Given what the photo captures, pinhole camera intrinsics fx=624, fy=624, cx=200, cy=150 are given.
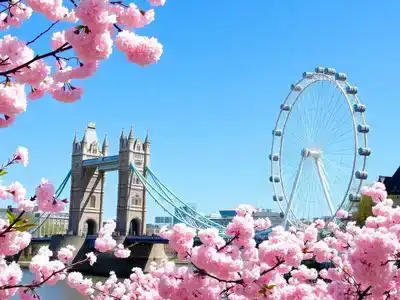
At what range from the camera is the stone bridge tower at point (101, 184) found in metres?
64.1

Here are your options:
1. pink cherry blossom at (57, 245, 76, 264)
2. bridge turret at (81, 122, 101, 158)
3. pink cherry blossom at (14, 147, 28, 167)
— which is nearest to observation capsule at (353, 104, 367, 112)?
pink cherry blossom at (57, 245, 76, 264)

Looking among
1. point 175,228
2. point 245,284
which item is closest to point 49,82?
point 175,228

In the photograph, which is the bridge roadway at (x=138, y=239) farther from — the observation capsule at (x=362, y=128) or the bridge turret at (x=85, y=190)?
the observation capsule at (x=362, y=128)

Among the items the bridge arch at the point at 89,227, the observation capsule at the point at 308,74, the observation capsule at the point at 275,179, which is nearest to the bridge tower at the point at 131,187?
the bridge arch at the point at 89,227

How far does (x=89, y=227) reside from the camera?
69.4 metres

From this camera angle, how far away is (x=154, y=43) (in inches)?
115

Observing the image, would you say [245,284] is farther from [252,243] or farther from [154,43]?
[154,43]

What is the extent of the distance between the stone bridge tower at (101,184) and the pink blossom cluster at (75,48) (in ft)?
195

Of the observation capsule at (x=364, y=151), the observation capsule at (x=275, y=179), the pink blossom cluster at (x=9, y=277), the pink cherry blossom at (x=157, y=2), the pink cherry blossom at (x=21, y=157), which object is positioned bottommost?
the pink blossom cluster at (x=9, y=277)

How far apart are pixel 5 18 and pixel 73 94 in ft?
1.96

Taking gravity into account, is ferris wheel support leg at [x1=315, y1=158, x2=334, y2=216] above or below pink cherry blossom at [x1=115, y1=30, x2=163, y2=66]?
above

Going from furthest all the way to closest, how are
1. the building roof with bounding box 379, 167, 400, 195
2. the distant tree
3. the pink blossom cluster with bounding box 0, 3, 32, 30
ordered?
the building roof with bounding box 379, 167, 400, 195 → the distant tree → the pink blossom cluster with bounding box 0, 3, 32, 30

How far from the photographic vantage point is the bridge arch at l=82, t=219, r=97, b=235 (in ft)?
223

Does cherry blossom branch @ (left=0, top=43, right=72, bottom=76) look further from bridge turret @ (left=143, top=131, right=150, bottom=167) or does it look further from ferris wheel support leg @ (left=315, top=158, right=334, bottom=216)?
bridge turret @ (left=143, top=131, right=150, bottom=167)
